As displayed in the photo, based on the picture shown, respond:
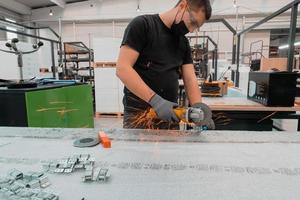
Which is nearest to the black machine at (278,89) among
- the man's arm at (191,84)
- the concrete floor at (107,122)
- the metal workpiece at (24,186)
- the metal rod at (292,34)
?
the metal rod at (292,34)

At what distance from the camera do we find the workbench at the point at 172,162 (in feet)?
1.63

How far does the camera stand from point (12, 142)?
824 mm

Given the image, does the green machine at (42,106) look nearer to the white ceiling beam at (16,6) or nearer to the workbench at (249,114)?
the workbench at (249,114)

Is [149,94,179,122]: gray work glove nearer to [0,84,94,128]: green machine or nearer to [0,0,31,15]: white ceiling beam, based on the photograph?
[0,84,94,128]: green machine

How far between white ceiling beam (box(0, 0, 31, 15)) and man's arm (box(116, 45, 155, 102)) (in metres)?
6.33

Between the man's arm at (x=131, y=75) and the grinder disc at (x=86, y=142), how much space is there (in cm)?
29

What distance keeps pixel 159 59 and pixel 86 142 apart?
586 mm

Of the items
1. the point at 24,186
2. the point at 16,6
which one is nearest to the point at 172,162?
the point at 24,186

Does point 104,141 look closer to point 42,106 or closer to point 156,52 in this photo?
point 156,52

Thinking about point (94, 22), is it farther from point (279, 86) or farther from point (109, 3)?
point (279, 86)

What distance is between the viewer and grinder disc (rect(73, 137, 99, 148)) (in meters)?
0.77

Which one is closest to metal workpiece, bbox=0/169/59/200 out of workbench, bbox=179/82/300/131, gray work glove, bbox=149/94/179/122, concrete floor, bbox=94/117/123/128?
gray work glove, bbox=149/94/179/122

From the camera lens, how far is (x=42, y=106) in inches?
66.7

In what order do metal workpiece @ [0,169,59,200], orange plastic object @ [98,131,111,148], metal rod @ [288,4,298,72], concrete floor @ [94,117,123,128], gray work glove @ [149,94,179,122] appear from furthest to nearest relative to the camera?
concrete floor @ [94,117,123,128], metal rod @ [288,4,298,72], gray work glove @ [149,94,179,122], orange plastic object @ [98,131,111,148], metal workpiece @ [0,169,59,200]
